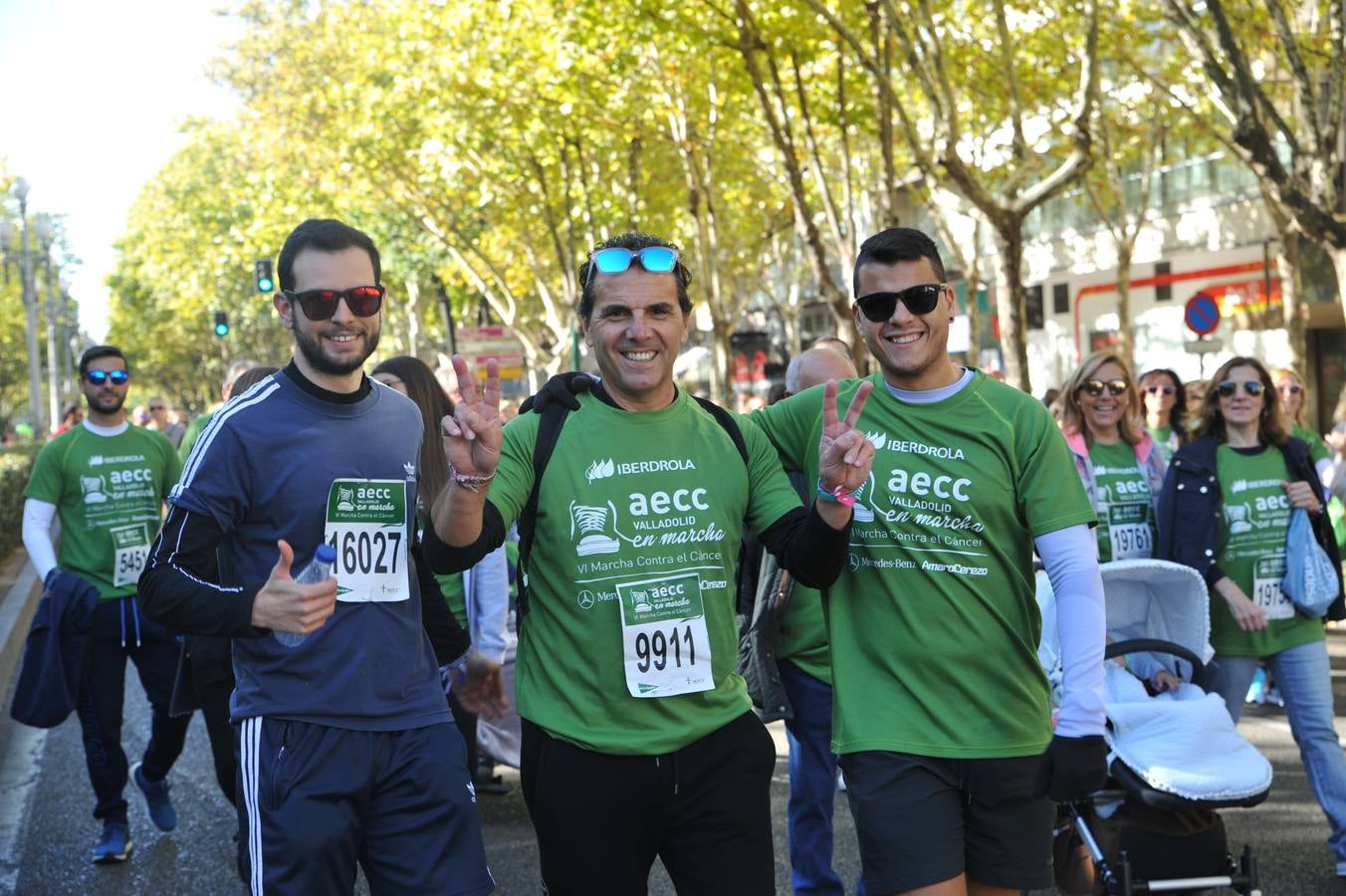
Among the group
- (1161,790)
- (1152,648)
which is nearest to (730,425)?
(1161,790)

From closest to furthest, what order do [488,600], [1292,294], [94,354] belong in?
[488,600] → [94,354] → [1292,294]

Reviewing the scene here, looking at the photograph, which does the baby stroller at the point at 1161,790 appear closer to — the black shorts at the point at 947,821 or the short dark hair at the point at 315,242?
the black shorts at the point at 947,821

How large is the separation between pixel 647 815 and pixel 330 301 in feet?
4.64

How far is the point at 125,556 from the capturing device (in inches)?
271

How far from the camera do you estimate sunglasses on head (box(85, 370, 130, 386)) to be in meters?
7.02

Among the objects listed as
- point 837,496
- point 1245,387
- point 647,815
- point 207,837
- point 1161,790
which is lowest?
point 207,837

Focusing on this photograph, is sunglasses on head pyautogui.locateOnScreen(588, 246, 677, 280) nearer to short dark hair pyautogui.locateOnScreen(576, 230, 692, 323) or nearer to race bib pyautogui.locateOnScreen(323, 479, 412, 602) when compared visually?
short dark hair pyautogui.locateOnScreen(576, 230, 692, 323)

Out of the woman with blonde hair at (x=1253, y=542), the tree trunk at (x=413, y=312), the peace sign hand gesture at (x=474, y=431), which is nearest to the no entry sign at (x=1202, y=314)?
the woman with blonde hair at (x=1253, y=542)

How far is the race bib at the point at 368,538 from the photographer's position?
3773 millimetres

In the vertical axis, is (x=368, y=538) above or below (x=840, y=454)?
below

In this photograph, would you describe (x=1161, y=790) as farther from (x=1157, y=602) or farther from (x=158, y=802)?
(x=158, y=802)

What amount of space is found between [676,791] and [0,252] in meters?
39.7

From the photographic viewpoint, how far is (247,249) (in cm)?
3544

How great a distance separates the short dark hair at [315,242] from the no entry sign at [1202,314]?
52.4 ft
